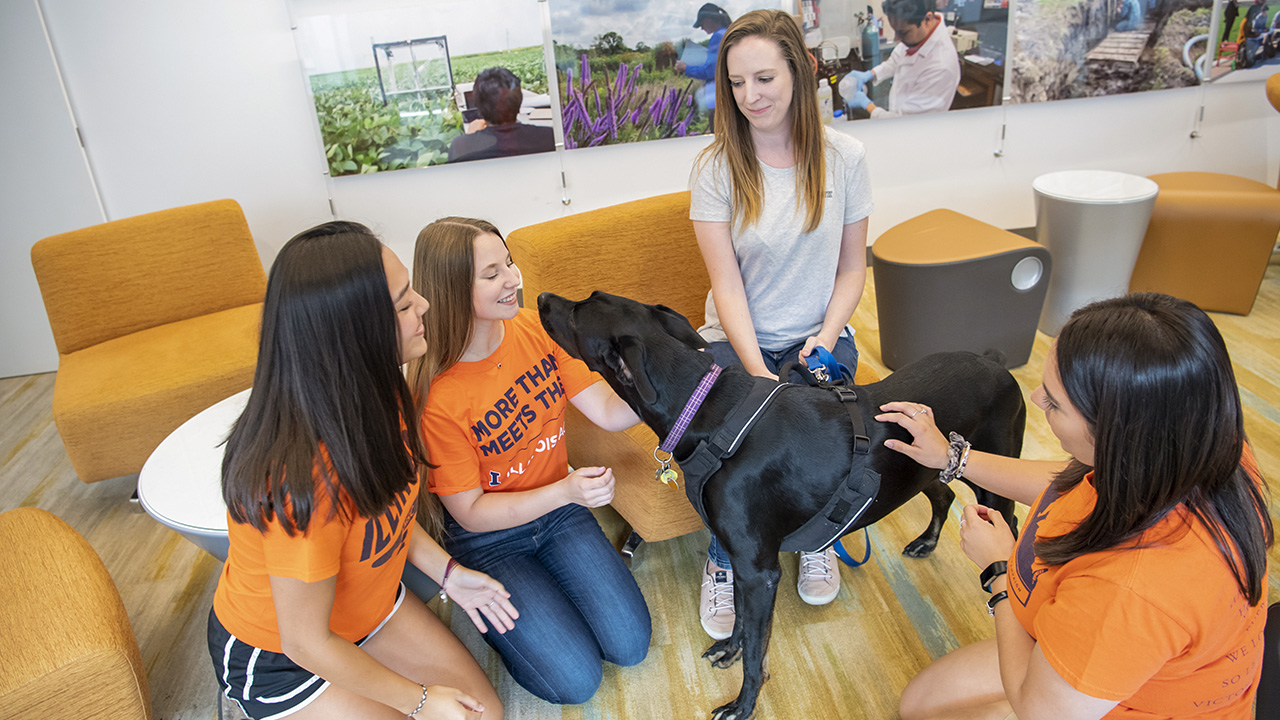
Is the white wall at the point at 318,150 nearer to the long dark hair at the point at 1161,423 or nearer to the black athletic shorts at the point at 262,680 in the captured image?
the black athletic shorts at the point at 262,680

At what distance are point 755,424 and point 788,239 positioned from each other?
0.76 meters

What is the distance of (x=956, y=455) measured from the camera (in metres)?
1.60

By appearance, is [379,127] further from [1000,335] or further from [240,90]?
[1000,335]

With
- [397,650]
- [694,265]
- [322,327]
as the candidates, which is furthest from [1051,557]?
[694,265]

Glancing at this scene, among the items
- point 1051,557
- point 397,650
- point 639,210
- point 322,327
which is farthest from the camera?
point 639,210

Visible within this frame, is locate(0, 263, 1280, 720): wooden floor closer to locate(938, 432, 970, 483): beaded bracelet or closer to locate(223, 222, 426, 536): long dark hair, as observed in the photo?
locate(938, 432, 970, 483): beaded bracelet

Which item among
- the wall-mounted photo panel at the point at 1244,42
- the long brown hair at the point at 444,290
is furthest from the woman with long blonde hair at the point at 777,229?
the wall-mounted photo panel at the point at 1244,42

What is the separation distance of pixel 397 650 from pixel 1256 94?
16.6 ft

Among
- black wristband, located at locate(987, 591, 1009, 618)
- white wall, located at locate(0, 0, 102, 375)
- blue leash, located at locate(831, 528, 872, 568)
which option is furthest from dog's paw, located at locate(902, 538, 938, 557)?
white wall, located at locate(0, 0, 102, 375)

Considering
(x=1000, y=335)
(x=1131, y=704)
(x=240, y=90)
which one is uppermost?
(x=240, y=90)

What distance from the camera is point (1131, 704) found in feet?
3.68

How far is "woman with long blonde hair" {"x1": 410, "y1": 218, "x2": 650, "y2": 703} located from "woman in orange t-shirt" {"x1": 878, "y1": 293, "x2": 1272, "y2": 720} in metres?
0.90

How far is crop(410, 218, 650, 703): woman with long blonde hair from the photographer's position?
166 cm

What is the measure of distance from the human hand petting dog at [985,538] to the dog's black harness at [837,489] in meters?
0.21
